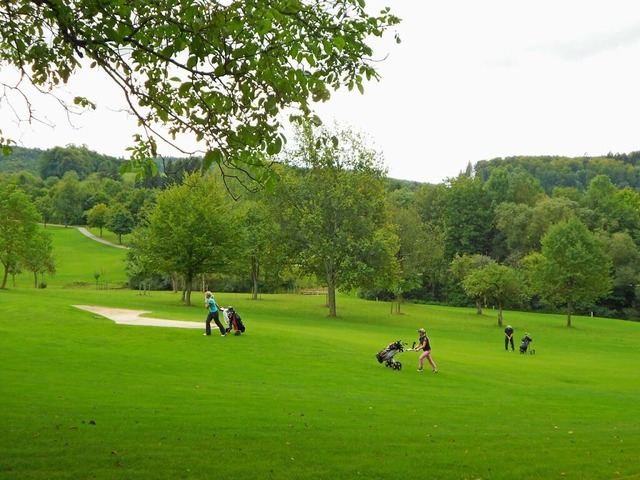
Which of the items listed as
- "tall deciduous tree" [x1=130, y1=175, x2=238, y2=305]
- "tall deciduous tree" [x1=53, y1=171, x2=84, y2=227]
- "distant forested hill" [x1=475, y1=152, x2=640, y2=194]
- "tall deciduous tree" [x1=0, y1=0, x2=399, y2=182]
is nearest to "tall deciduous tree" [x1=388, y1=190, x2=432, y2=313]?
"tall deciduous tree" [x1=130, y1=175, x2=238, y2=305]

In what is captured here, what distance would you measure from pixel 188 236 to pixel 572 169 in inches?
5954

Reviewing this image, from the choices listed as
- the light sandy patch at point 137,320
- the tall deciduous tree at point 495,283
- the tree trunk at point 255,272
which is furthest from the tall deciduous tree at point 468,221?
the light sandy patch at point 137,320

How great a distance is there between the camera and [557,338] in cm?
4594

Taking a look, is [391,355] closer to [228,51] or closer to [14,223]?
[228,51]

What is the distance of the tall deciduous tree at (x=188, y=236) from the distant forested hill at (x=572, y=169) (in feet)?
378

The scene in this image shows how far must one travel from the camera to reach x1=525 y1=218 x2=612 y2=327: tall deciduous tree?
54656 millimetres

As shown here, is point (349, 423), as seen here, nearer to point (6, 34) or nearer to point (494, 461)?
point (494, 461)

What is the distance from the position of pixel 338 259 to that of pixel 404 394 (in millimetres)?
32771

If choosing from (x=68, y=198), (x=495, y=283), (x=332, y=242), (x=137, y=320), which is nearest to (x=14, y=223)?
(x=137, y=320)

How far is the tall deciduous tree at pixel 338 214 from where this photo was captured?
48.2 meters

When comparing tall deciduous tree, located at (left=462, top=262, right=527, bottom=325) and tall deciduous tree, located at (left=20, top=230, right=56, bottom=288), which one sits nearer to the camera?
tall deciduous tree, located at (left=462, top=262, right=527, bottom=325)

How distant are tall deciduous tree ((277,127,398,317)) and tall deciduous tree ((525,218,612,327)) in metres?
16.2

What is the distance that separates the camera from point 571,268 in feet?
180

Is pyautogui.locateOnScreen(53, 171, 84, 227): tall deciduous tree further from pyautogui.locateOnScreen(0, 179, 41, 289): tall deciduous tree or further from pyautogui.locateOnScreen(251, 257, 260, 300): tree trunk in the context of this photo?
pyautogui.locateOnScreen(251, 257, 260, 300): tree trunk
